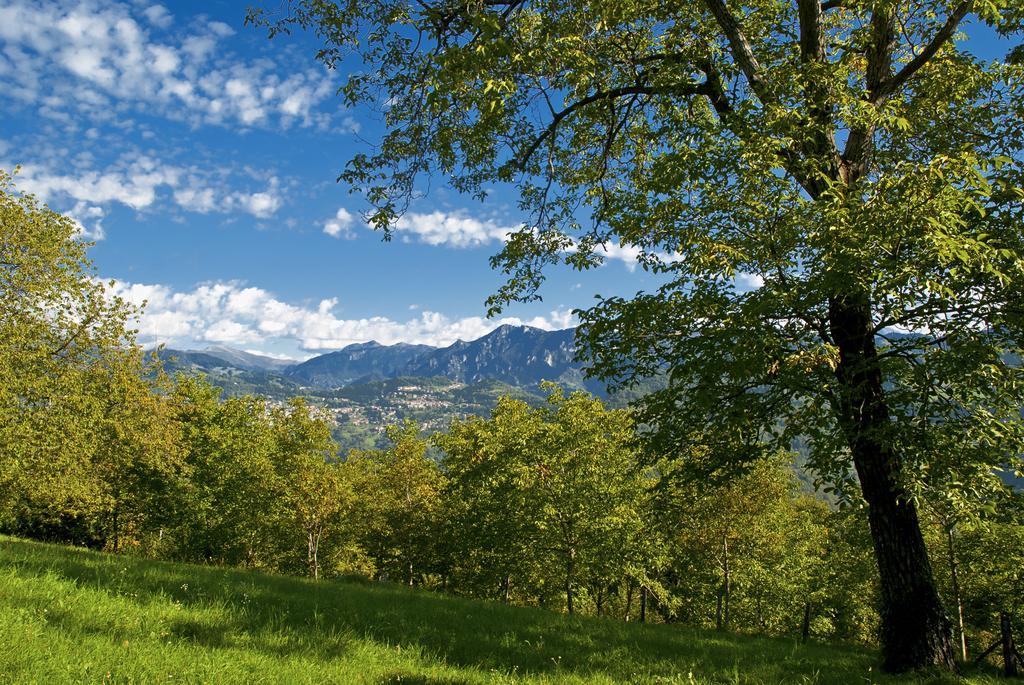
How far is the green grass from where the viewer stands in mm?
5715

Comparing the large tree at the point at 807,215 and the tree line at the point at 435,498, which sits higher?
the large tree at the point at 807,215

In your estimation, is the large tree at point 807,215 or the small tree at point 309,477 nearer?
the large tree at point 807,215

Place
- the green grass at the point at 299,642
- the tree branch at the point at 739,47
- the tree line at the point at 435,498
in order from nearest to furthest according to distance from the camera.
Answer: the green grass at the point at 299,642 < the tree branch at the point at 739,47 < the tree line at the point at 435,498

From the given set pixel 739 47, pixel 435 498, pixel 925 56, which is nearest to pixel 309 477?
pixel 435 498

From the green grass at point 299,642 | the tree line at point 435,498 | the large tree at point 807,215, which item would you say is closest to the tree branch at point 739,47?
the large tree at point 807,215

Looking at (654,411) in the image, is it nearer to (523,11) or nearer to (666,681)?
(666,681)

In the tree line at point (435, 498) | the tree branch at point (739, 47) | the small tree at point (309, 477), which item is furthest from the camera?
the small tree at point (309, 477)

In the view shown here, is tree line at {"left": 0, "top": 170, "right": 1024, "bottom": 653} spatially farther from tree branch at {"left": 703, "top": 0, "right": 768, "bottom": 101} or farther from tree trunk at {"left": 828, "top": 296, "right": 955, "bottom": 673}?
tree branch at {"left": 703, "top": 0, "right": 768, "bottom": 101}

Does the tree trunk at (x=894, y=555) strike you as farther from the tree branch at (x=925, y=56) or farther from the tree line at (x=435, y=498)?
the tree branch at (x=925, y=56)

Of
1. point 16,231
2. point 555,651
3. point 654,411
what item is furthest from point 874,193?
point 16,231

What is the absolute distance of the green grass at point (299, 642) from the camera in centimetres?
571

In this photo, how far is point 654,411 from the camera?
1123 centimetres

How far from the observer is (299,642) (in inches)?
293

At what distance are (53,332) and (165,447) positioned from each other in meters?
9.63
